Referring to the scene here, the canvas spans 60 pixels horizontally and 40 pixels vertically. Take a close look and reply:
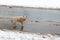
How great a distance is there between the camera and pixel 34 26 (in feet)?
34.5

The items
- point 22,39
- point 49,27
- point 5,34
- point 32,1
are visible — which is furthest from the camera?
point 32,1

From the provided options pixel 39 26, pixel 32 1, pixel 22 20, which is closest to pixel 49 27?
pixel 39 26

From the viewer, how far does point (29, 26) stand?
10508 mm

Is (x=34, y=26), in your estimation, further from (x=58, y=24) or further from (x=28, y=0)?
(x=28, y=0)

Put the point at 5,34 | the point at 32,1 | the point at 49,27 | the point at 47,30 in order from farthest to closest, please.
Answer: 1. the point at 32,1
2. the point at 49,27
3. the point at 47,30
4. the point at 5,34

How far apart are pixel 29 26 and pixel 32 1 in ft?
41.4

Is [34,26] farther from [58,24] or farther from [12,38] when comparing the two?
[12,38]

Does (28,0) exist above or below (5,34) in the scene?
below

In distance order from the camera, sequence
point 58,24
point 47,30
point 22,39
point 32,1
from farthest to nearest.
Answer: point 32,1
point 58,24
point 47,30
point 22,39

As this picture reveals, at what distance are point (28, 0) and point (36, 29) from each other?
1373 cm

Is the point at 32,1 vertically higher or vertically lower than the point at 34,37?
lower

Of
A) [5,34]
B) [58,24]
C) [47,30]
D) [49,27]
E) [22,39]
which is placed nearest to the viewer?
[22,39]

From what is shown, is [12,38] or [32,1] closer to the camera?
[12,38]

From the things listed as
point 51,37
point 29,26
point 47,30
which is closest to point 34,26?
point 29,26
